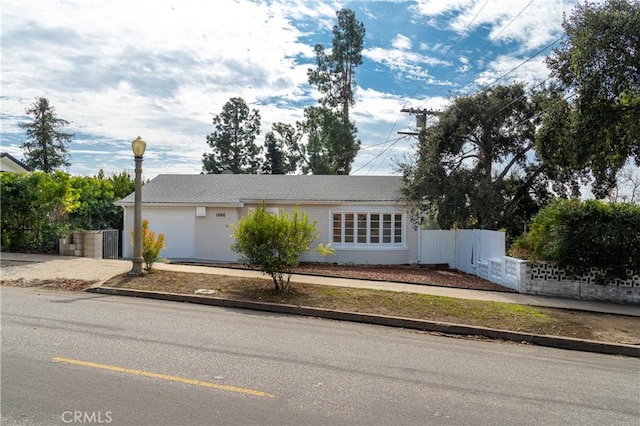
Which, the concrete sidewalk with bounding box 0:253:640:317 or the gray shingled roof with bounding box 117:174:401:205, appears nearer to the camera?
the concrete sidewalk with bounding box 0:253:640:317

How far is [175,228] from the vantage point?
2025 centimetres

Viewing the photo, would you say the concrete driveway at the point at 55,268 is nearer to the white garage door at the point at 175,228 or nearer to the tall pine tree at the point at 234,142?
the white garage door at the point at 175,228

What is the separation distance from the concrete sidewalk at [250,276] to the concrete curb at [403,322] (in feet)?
7.56

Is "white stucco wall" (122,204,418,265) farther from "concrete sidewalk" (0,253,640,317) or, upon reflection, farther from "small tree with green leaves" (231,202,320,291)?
"small tree with green leaves" (231,202,320,291)

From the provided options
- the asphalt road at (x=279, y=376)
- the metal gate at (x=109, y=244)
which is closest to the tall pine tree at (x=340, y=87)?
the metal gate at (x=109, y=244)

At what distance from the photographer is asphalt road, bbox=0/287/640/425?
436cm

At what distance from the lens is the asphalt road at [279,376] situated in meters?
4.36

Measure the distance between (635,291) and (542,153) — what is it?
4640 mm

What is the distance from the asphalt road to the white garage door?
38.3 feet

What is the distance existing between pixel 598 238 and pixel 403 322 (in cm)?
737

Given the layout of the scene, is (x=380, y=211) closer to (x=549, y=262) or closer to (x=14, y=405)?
(x=549, y=262)

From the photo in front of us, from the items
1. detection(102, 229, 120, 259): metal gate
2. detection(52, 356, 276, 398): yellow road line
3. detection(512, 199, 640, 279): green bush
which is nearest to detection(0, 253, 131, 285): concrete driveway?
detection(102, 229, 120, 259): metal gate

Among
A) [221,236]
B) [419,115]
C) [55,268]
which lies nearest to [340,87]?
[419,115]

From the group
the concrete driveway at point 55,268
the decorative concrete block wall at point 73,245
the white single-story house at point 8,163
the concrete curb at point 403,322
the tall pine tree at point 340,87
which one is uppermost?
the tall pine tree at point 340,87
